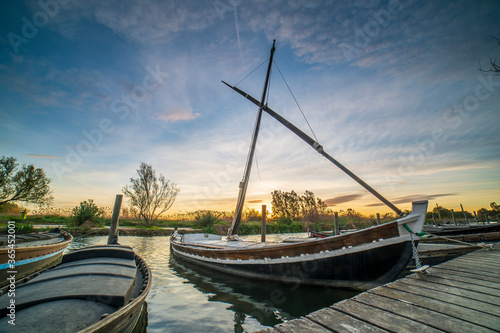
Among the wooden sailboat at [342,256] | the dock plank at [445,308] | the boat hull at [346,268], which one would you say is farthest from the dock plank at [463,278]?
the dock plank at [445,308]

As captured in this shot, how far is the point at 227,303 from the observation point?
5.66 metres

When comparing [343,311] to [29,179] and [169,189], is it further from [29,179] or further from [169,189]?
[29,179]

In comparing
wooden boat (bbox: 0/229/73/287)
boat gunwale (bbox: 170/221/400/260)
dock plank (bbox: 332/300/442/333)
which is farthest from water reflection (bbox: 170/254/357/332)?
wooden boat (bbox: 0/229/73/287)

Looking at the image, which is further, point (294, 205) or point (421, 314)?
point (294, 205)

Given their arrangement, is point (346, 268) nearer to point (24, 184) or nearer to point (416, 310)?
point (416, 310)

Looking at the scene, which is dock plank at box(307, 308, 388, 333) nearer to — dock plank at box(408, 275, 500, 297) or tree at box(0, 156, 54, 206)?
dock plank at box(408, 275, 500, 297)

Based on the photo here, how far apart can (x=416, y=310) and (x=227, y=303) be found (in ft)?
Result: 15.8

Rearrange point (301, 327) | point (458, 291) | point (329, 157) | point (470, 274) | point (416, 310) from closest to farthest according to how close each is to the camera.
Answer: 1. point (301, 327)
2. point (416, 310)
3. point (458, 291)
4. point (470, 274)
5. point (329, 157)

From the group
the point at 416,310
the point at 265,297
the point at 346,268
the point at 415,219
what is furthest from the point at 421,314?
the point at 265,297

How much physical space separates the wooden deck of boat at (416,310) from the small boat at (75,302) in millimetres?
2300

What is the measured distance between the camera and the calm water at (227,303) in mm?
4520

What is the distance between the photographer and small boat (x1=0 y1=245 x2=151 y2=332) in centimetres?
227

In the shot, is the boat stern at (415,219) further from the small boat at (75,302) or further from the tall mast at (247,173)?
the tall mast at (247,173)

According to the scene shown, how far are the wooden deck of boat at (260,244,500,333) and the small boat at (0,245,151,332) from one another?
2.30 meters
